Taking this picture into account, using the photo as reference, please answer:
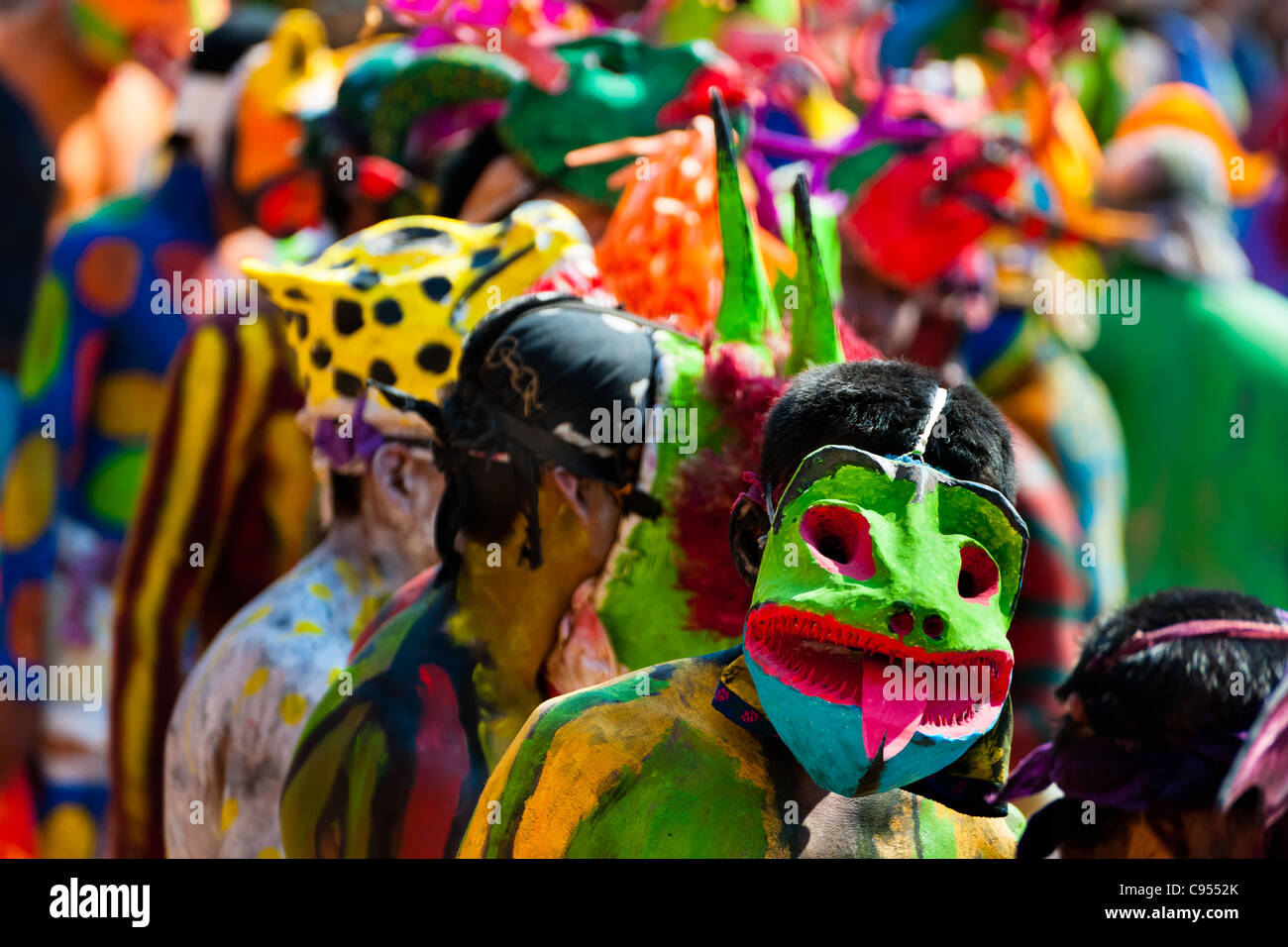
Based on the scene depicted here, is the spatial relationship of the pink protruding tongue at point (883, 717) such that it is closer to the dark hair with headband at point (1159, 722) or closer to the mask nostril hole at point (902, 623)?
the mask nostril hole at point (902, 623)

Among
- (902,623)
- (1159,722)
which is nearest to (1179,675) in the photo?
(1159,722)

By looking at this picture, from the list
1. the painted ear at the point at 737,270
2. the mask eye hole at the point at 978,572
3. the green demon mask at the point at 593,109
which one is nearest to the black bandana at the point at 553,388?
the painted ear at the point at 737,270

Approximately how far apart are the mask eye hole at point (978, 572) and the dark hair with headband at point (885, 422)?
9cm

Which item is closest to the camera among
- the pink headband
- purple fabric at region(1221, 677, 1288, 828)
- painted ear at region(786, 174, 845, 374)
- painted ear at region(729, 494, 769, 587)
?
purple fabric at region(1221, 677, 1288, 828)

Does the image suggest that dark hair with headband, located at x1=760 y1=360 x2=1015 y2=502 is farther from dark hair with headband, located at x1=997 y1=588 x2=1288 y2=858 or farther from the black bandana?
the black bandana

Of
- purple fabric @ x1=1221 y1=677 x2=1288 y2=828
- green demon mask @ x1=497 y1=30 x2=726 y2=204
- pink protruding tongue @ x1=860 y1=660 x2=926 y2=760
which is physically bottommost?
A: purple fabric @ x1=1221 y1=677 x2=1288 y2=828

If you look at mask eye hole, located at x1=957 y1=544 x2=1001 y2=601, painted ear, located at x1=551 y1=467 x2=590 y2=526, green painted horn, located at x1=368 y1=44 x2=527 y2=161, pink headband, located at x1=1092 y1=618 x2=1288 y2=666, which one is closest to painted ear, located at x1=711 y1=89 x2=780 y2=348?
painted ear, located at x1=551 y1=467 x2=590 y2=526

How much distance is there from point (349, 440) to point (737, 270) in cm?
88

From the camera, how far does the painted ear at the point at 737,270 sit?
257 cm

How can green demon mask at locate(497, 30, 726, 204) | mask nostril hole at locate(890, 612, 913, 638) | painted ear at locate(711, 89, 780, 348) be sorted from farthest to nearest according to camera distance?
1. green demon mask at locate(497, 30, 726, 204)
2. painted ear at locate(711, 89, 780, 348)
3. mask nostril hole at locate(890, 612, 913, 638)

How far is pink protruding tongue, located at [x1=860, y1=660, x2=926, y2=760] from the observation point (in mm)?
1725

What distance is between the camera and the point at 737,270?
2623 millimetres

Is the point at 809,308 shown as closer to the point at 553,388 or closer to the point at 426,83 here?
the point at 553,388
